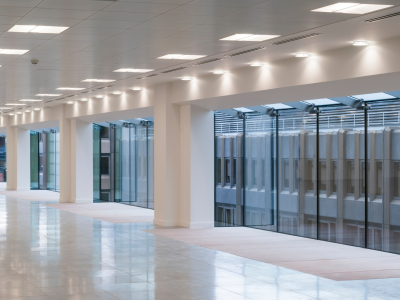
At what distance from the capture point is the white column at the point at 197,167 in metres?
19.2

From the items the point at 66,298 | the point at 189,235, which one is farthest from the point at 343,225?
the point at 66,298

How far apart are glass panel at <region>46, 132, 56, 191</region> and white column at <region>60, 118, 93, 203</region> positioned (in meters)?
11.5

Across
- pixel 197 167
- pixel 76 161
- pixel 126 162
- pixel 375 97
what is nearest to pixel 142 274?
pixel 197 167

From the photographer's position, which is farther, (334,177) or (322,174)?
(322,174)

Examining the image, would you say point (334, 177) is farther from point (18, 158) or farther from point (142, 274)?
point (18, 158)

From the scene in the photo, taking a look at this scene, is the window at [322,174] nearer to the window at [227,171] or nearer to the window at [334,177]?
the window at [334,177]

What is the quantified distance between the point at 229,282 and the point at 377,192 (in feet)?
22.2

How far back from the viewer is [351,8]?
9.57m

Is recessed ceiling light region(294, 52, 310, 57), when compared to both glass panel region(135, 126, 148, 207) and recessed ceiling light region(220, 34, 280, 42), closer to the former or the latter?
recessed ceiling light region(220, 34, 280, 42)

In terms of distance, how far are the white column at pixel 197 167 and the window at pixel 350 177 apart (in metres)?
4.67

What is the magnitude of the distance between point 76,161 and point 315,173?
47.9ft

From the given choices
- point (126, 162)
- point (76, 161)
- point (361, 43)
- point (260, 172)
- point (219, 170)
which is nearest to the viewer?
point (361, 43)

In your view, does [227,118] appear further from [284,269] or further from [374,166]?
[284,269]

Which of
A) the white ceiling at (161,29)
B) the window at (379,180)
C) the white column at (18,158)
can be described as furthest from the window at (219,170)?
the white column at (18,158)
